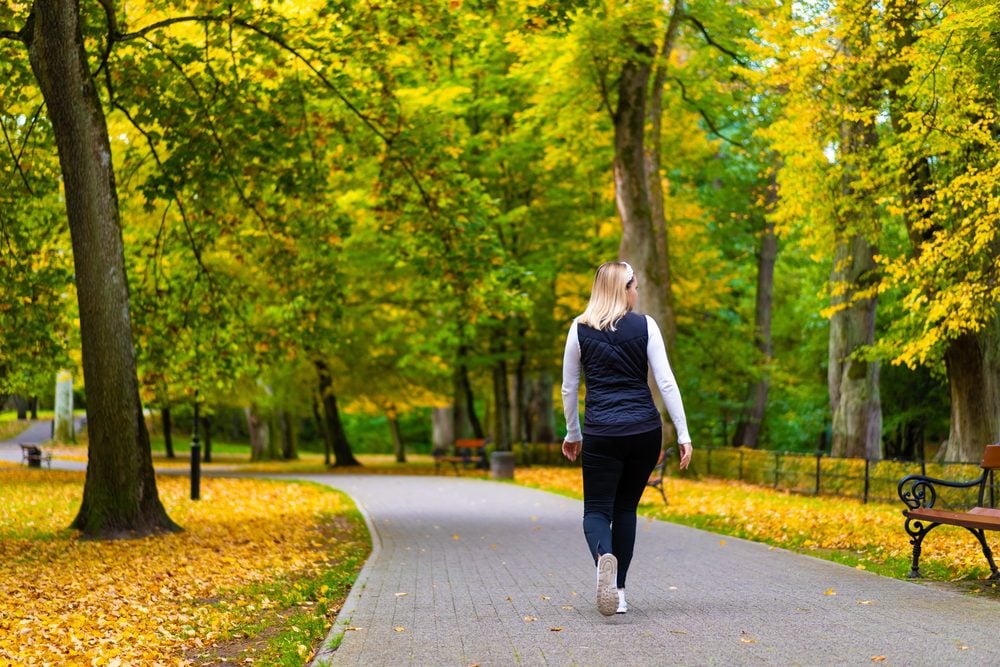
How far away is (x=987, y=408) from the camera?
687 inches

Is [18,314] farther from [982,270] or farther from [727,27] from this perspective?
[727,27]

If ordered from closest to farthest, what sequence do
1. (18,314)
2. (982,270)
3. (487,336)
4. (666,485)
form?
(982,270) → (18,314) → (666,485) → (487,336)

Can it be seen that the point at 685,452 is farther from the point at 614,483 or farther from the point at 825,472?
the point at 825,472

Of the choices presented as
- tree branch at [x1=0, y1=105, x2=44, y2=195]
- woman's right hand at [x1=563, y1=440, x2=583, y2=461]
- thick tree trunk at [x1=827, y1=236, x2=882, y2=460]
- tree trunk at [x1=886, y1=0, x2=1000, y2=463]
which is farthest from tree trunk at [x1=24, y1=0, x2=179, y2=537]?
thick tree trunk at [x1=827, y1=236, x2=882, y2=460]

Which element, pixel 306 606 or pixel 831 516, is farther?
pixel 831 516

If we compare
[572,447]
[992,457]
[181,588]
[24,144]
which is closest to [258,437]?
[24,144]

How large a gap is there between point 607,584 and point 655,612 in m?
0.56

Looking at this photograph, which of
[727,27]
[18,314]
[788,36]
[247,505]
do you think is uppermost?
[727,27]

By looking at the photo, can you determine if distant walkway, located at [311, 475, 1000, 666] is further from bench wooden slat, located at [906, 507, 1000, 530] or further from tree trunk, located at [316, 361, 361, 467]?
tree trunk, located at [316, 361, 361, 467]

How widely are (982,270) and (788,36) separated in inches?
219

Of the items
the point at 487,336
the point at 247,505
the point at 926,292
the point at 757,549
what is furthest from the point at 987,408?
the point at 487,336

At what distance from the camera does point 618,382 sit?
22.5 feet

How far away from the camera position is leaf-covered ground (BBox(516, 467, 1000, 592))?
980 centimetres

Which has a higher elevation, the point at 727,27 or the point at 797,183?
the point at 727,27
